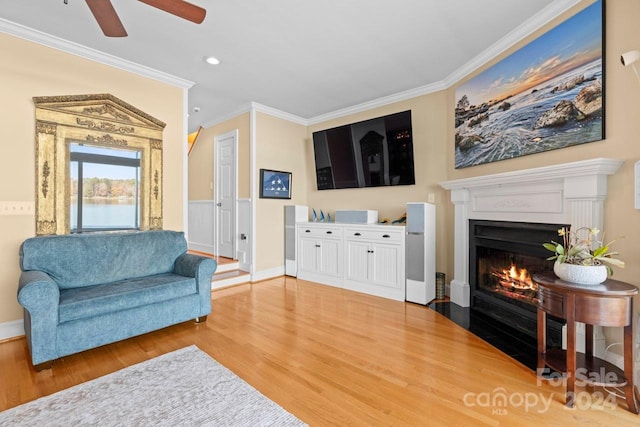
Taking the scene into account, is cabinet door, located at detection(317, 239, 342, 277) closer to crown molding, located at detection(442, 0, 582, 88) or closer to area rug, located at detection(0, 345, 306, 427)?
area rug, located at detection(0, 345, 306, 427)

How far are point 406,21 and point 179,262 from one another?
320 cm

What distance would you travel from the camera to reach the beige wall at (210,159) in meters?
4.65

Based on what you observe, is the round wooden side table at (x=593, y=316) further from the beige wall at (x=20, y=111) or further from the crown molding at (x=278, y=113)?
the beige wall at (x=20, y=111)

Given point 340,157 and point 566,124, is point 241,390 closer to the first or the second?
point 566,124

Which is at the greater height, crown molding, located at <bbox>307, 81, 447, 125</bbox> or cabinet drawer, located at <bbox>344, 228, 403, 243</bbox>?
crown molding, located at <bbox>307, 81, 447, 125</bbox>

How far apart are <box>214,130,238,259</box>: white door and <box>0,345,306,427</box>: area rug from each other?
9.79 ft

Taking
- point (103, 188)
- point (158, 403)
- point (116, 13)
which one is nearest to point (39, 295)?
point (158, 403)

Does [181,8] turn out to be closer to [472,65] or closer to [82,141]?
[82,141]

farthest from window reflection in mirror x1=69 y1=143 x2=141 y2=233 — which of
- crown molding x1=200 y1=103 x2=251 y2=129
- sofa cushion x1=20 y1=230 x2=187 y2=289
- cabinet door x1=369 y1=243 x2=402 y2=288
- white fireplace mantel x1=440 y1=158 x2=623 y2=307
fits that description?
white fireplace mantel x1=440 y1=158 x2=623 y2=307

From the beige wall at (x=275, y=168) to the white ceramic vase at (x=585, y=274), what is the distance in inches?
147

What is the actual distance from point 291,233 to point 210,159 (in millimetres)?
2161

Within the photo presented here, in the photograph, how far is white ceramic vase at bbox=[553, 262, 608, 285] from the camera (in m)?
1.70

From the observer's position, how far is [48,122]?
9.04 ft

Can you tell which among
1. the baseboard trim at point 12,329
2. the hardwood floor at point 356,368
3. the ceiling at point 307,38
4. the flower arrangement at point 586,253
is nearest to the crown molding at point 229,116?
the ceiling at point 307,38
